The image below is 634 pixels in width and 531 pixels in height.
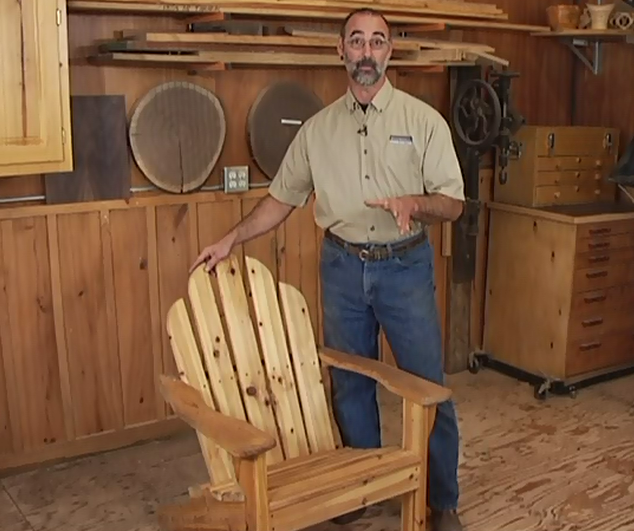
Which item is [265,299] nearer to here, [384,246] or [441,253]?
[384,246]

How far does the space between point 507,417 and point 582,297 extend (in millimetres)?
696

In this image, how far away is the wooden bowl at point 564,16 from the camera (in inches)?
167

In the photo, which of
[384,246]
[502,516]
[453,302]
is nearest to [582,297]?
[453,302]

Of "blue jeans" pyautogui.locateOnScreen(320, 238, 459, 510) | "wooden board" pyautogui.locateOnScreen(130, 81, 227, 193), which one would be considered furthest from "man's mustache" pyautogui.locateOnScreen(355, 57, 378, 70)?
"wooden board" pyautogui.locateOnScreen(130, 81, 227, 193)

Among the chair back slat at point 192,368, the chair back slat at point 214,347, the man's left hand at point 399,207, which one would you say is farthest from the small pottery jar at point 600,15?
the chair back slat at point 192,368

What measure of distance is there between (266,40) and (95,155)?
0.78m

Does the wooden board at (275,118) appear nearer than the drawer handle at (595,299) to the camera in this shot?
→ Yes

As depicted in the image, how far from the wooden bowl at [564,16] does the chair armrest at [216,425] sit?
284 centimetres

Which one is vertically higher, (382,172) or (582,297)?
(382,172)

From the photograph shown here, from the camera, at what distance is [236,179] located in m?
3.55

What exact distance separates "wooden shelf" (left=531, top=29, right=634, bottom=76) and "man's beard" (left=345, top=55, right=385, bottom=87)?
2.03 meters

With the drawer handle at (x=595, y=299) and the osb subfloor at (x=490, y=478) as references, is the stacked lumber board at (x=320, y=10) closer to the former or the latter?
the drawer handle at (x=595, y=299)

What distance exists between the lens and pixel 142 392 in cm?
354

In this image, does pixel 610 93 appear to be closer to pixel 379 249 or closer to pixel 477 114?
pixel 477 114
